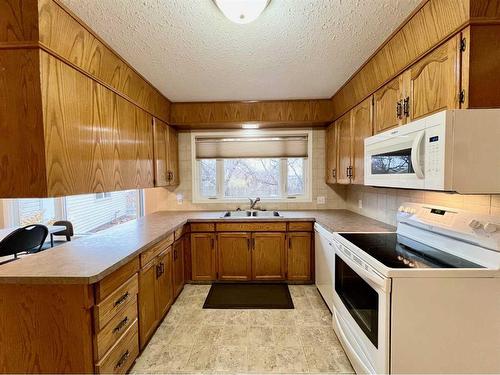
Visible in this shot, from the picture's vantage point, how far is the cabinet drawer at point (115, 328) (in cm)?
141

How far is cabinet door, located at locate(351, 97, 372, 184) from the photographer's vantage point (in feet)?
7.65

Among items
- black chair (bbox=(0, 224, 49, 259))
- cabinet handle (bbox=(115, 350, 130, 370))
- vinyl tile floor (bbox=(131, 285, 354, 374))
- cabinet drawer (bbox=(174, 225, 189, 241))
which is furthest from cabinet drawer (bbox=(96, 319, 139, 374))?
black chair (bbox=(0, 224, 49, 259))

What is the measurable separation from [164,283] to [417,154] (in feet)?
7.56

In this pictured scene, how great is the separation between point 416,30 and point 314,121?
5.86ft

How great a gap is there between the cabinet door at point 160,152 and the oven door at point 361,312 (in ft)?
7.00

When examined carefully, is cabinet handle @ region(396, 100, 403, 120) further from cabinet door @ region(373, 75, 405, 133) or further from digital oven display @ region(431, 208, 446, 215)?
digital oven display @ region(431, 208, 446, 215)

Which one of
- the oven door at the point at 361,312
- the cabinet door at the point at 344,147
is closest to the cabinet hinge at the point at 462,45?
the oven door at the point at 361,312

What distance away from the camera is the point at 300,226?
3.07 meters

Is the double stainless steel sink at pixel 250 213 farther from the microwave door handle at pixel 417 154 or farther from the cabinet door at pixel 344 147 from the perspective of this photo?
the microwave door handle at pixel 417 154

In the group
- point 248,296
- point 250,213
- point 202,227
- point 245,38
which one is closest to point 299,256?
point 248,296

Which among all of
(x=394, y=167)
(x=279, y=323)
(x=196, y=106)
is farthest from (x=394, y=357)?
(x=196, y=106)

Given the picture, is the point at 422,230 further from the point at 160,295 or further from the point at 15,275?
the point at 15,275

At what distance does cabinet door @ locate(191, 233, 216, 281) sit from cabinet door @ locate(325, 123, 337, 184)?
1.76m

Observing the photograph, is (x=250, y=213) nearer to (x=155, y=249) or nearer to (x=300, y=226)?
(x=300, y=226)
